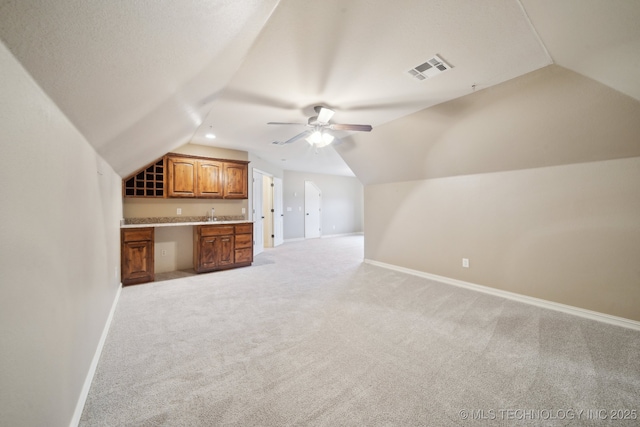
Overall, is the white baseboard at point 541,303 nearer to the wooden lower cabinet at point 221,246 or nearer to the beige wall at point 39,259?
the wooden lower cabinet at point 221,246

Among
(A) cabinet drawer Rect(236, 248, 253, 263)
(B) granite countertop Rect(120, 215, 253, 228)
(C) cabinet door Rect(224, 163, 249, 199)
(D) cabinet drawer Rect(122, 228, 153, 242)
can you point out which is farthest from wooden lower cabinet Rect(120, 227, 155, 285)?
(C) cabinet door Rect(224, 163, 249, 199)

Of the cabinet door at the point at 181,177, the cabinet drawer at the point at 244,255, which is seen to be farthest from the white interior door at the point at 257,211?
the cabinet door at the point at 181,177

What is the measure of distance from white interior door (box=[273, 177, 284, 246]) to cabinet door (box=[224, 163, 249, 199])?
7.08 feet

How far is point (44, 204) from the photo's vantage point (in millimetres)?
1116

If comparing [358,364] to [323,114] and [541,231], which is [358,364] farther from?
[541,231]

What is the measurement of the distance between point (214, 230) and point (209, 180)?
104 centimetres

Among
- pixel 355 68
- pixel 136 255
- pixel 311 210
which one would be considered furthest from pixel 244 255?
pixel 311 210

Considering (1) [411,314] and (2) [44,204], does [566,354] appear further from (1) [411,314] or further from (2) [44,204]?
(2) [44,204]

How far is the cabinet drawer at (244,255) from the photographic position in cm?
489


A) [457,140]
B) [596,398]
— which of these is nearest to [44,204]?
[596,398]

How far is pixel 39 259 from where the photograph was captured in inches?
41.6

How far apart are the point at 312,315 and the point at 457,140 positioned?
118 inches

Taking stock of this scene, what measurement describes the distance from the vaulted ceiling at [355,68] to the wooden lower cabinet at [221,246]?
174 cm

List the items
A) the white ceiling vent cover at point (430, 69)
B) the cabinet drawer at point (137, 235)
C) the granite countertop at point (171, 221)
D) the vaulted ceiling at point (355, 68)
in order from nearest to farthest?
the vaulted ceiling at point (355, 68) < the white ceiling vent cover at point (430, 69) < the cabinet drawer at point (137, 235) < the granite countertop at point (171, 221)
